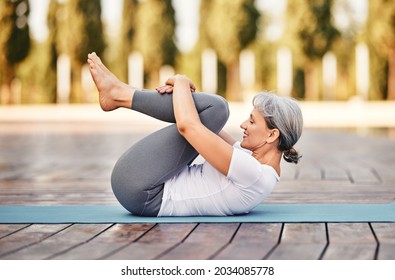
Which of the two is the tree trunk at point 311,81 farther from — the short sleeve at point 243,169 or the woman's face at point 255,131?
the short sleeve at point 243,169

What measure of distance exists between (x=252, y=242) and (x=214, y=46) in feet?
74.3

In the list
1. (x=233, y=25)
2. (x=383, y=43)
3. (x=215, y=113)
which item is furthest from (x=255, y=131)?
(x=233, y=25)

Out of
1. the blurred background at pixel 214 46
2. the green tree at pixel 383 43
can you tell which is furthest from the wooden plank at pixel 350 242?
the green tree at pixel 383 43

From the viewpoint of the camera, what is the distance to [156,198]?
10.7 ft

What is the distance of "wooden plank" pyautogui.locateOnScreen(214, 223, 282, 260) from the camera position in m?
2.43

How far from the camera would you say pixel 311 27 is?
2341cm

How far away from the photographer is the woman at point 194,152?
3.06 meters

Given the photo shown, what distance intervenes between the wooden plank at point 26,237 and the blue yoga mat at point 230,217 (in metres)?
0.13

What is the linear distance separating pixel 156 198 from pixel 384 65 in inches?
840

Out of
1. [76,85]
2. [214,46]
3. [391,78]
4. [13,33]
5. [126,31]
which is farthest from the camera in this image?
[126,31]

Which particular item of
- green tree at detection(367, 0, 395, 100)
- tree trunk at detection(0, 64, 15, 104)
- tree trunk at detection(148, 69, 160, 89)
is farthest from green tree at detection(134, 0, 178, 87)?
green tree at detection(367, 0, 395, 100)

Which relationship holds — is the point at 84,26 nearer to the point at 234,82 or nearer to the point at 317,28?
the point at 234,82

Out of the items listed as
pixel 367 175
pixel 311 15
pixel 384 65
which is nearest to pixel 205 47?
pixel 311 15
